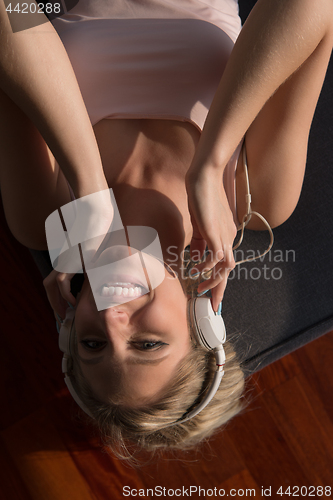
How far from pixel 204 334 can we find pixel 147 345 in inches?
5.4

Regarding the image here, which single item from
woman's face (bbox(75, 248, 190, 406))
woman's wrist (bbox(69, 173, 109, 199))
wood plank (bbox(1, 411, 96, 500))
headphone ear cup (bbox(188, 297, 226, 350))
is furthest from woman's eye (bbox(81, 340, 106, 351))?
wood plank (bbox(1, 411, 96, 500))

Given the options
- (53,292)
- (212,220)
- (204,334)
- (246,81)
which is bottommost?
(204,334)

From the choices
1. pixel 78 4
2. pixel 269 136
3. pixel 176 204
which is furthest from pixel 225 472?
pixel 78 4

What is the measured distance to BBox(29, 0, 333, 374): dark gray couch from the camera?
3.49 ft

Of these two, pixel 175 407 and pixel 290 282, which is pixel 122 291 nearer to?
pixel 175 407

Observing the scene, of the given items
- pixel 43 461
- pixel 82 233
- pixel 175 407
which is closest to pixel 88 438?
pixel 43 461

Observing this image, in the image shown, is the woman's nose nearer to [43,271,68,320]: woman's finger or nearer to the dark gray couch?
[43,271,68,320]: woman's finger

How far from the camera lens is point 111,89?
88 centimetres

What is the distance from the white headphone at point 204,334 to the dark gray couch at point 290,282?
0.21 metres

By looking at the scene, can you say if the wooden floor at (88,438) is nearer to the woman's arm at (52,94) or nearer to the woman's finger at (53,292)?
the woman's finger at (53,292)

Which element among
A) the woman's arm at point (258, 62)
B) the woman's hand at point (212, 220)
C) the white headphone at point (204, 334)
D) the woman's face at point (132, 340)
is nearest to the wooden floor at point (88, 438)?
the white headphone at point (204, 334)

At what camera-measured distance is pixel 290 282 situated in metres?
1.08

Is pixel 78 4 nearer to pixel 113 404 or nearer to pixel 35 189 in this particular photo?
pixel 35 189

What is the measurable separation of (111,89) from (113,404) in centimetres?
77
